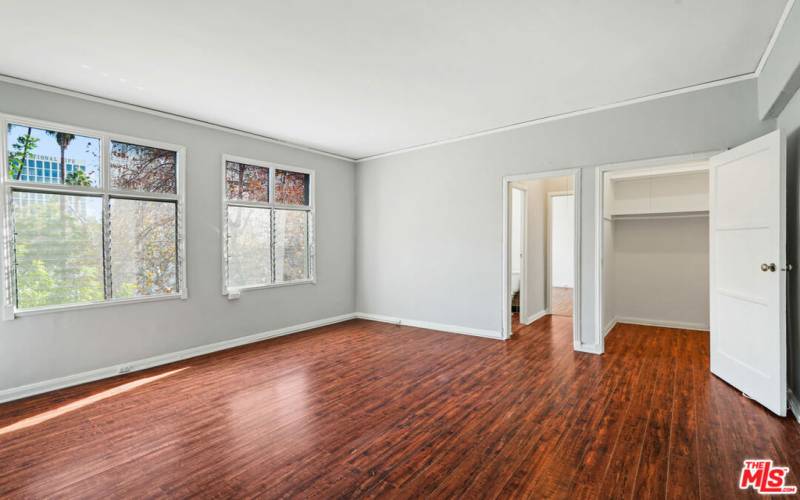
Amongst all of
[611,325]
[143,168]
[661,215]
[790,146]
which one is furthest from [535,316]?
[143,168]

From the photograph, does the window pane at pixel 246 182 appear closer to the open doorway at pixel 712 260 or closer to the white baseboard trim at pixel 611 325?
the open doorway at pixel 712 260

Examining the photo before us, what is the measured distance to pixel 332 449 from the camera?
7.93 ft

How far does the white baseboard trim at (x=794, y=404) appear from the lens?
106 inches

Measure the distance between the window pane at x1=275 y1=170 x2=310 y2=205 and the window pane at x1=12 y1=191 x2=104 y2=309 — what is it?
84.8 inches

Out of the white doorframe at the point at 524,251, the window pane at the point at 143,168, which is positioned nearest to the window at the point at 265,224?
the window pane at the point at 143,168

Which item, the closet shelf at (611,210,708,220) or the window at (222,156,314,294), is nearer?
the window at (222,156,314,294)

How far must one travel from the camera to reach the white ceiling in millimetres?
2479

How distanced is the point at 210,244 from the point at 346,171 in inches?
106

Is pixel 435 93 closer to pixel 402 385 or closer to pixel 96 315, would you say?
pixel 402 385

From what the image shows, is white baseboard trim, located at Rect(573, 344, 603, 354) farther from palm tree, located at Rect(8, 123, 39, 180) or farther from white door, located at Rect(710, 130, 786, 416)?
palm tree, located at Rect(8, 123, 39, 180)

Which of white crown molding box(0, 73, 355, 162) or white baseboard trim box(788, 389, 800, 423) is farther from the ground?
white crown molding box(0, 73, 355, 162)

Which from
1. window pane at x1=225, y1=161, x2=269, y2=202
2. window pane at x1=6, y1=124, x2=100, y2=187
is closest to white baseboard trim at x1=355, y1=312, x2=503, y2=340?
window pane at x1=225, y1=161, x2=269, y2=202

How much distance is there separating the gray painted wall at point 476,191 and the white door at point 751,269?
1.82 feet

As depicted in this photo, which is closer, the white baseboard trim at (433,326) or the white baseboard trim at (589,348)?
the white baseboard trim at (589,348)
